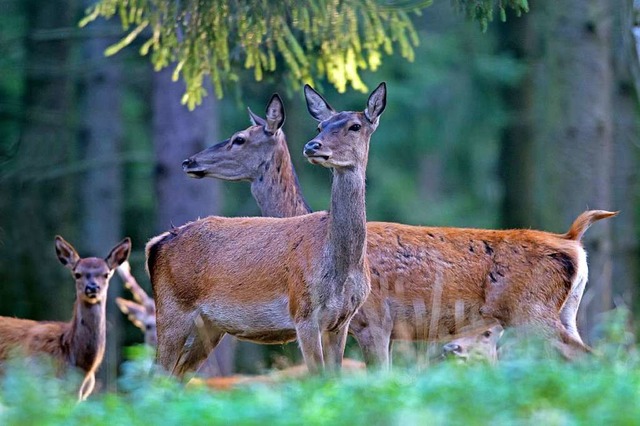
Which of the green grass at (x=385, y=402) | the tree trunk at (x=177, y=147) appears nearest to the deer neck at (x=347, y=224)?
the green grass at (x=385, y=402)

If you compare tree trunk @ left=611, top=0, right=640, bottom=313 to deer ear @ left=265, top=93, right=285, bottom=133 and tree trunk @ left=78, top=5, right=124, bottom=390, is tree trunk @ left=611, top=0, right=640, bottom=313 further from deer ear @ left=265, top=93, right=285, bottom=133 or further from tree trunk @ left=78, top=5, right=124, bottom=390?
tree trunk @ left=78, top=5, right=124, bottom=390

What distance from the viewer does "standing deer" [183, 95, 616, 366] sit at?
31.2 feet

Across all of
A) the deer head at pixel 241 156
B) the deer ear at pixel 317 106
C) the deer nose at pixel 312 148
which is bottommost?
the deer head at pixel 241 156

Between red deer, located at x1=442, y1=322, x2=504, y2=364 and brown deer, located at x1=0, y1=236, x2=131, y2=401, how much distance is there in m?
3.12

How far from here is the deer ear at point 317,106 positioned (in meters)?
9.51

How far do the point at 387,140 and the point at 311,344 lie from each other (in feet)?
55.9

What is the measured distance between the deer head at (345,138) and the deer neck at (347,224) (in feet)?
0.38

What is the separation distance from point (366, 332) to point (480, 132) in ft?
53.5

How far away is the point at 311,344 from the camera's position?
27.6ft

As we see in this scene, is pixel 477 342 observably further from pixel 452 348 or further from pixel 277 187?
pixel 277 187

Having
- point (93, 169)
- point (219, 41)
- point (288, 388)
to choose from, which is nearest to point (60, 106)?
point (93, 169)

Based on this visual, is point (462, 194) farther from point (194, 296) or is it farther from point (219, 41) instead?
point (194, 296)

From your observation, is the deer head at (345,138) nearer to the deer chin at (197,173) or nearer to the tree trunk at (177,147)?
the deer chin at (197,173)

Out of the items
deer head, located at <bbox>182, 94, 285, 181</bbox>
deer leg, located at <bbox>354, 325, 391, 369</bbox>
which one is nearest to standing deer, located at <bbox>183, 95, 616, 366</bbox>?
deer leg, located at <bbox>354, 325, 391, 369</bbox>
